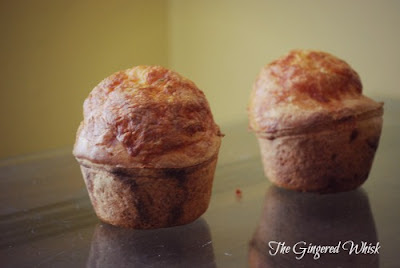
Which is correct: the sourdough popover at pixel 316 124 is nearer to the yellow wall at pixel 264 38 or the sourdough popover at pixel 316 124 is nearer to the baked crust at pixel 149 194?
the baked crust at pixel 149 194

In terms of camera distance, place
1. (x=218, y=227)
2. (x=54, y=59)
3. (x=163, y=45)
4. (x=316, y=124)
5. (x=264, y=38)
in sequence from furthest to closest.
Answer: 1. (x=163, y=45)
2. (x=264, y=38)
3. (x=54, y=59)
4. (x=316, y=124)
5. (x=218, y=227)

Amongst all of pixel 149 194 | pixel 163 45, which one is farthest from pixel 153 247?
pixel 163 45

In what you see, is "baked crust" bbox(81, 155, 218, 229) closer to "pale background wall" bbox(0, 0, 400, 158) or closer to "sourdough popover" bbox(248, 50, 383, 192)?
"sourdough popover" bbox(248, 50, 383, 192)

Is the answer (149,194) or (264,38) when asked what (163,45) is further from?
(149,194)

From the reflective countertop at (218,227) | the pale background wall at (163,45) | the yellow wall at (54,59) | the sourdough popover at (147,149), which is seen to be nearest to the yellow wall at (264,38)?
the pale background wall at (163,45)

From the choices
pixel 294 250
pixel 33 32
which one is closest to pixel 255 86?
pixel 294 250

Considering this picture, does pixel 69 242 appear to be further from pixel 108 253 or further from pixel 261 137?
pixel 261 137

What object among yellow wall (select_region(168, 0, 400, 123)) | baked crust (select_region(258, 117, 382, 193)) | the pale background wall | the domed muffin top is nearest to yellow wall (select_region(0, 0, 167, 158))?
the pale background wall
